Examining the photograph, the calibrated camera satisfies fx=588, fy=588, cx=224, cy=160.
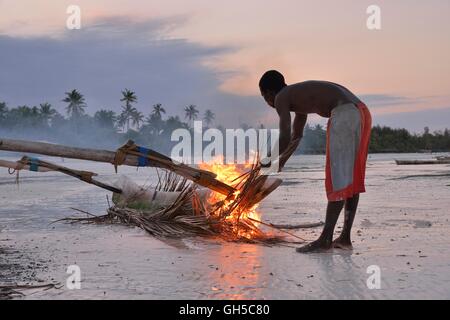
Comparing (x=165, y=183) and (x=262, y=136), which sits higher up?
(x=262, y=136)

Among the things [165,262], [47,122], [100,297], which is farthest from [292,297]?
[47,122]

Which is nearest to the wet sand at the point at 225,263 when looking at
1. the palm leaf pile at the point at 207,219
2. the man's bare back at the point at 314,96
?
the palm leaf pile at the point at 207,219

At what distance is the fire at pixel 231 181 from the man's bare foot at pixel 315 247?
96cm

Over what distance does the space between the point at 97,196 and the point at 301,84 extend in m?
7.59

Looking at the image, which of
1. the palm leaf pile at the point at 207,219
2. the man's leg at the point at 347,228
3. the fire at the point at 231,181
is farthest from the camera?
the fire at the point at 231,181

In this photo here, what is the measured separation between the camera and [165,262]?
4793mm

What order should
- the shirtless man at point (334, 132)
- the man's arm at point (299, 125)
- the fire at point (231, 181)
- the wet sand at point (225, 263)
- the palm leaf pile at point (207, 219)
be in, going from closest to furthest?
1. the wet sand at point (225, 263)
2. the shirtless man at point (334, 132)
3. the man's arm at point (299, 125)
4. the palm leaf pile at point (207, 219)
5. the fire at point (231, 181)

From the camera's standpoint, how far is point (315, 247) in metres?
→ 5.18

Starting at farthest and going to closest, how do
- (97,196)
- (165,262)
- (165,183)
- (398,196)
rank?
(97,196), (398,196), (165,183), (165,262)

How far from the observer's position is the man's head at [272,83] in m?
5.48

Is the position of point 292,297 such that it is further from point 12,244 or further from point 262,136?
point 12,244

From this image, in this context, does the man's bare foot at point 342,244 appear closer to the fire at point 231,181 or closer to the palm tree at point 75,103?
the fire at point 231,181

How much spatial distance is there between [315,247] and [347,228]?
41 cm

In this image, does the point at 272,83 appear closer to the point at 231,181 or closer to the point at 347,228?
the point at 231,181
